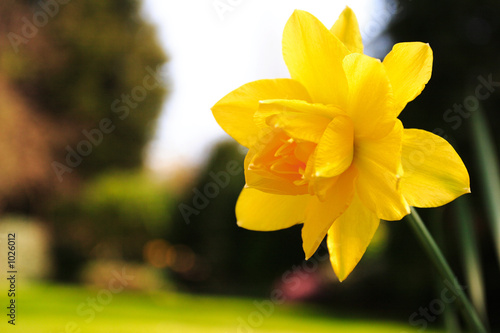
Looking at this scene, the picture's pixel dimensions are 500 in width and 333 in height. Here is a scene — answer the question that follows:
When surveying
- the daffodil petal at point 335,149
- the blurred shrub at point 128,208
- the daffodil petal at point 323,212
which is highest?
the daffodil petal at point 335,149

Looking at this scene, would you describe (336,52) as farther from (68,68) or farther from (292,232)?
(68,68)

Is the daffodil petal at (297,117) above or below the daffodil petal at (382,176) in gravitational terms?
above

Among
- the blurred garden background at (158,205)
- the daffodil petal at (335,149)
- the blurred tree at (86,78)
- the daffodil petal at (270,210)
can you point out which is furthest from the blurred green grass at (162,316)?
the blurred tree at (86,78)

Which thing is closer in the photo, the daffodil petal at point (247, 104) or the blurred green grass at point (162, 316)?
the daffodil petal at point (247, 104)

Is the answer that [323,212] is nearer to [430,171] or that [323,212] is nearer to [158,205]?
[430,171]

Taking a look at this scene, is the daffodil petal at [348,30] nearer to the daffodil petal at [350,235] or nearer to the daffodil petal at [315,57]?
the daffodil petal at [315,57]

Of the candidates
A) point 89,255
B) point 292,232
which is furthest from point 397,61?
point 89,255
